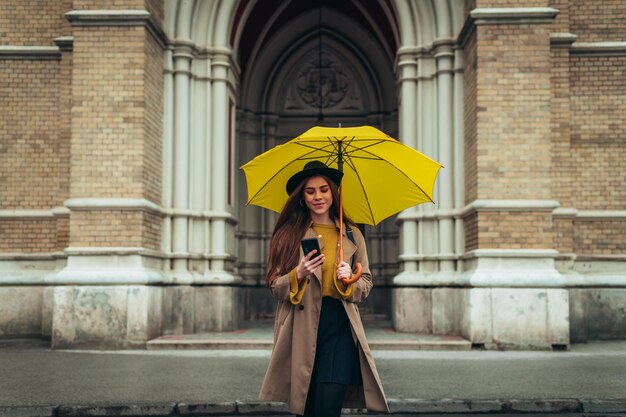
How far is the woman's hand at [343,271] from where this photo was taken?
3936mm

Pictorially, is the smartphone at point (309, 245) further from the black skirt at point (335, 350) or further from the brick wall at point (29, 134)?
the brick wall at point (29, 134)

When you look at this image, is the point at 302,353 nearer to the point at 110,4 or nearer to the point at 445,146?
the point at 110,4

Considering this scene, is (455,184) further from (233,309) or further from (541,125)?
(233,309)

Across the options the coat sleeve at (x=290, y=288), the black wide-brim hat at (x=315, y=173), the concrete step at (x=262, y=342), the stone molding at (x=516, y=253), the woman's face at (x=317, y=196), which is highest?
the black wide-brim hat at (x=315, y=173)

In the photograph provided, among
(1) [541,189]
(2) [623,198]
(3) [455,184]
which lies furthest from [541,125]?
(2) [623,198]

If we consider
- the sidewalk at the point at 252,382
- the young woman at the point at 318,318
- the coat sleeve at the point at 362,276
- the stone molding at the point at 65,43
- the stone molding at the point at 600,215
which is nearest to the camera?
the young woman at the point at 318,318

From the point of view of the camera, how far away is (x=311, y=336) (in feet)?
13.2

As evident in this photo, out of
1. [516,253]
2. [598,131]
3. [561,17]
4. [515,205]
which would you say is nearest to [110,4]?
[515,205]

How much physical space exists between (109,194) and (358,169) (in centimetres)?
758

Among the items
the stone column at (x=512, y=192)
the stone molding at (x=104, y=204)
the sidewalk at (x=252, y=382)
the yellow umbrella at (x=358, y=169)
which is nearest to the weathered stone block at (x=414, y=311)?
the stone column at (x=512, y=192)

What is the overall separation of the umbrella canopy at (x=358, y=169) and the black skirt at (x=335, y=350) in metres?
0.81

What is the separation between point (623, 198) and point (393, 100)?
6.97 meters

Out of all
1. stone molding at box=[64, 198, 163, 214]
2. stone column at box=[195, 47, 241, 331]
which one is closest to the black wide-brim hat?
stone molding at box=[64, 198, 163, 214]

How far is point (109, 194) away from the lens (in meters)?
11.5
